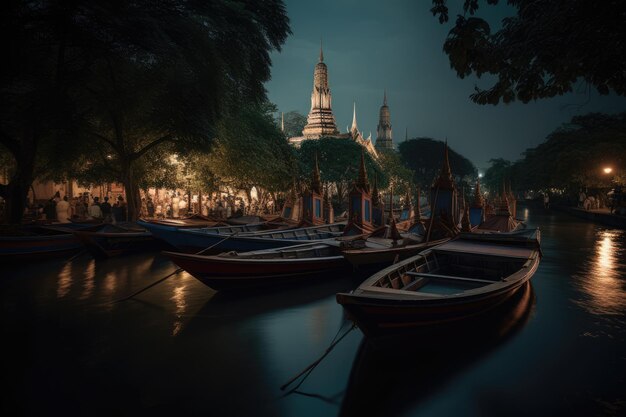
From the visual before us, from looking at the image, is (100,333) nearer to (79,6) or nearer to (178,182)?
(79,6)

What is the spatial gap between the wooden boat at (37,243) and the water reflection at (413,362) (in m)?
13.6

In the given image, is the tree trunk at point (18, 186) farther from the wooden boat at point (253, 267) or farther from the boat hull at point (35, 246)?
the wooden boat at point (253, 267)

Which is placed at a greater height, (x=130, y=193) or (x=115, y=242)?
(x=130, y=193)

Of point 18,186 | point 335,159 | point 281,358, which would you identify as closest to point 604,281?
point 281,358

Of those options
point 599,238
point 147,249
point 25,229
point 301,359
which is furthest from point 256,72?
point 599,238

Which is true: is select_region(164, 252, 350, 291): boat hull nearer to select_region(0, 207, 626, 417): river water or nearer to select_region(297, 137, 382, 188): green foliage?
select_region(0, 207, 626, 417): river water

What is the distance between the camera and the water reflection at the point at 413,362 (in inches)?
200

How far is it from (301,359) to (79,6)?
1505 cm

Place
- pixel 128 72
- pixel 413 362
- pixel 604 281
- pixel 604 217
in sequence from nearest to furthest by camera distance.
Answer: pixel 413 362 < pixel 604 281 < pixel 128 72 < pixel 604 217

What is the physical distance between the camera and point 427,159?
Answer: 72688mm

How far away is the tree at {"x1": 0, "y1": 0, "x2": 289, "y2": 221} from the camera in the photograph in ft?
44.2

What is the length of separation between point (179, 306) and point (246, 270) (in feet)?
6.28

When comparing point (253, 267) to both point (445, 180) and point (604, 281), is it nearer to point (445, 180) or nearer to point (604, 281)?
point (445, 180)

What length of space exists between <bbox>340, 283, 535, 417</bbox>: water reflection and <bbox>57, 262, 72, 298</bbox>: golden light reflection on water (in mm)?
8749
